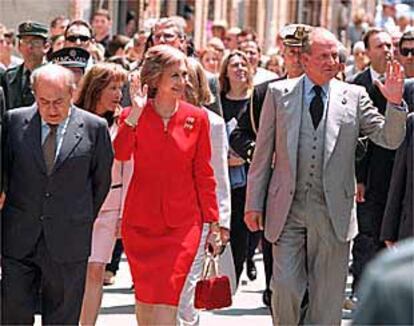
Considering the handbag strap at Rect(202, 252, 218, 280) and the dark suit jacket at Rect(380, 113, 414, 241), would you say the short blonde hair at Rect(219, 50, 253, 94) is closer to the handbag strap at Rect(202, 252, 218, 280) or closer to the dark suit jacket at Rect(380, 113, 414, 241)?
the handbag strap at Rect(202, 252, 218, 280)

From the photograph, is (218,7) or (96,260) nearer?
(96,260)

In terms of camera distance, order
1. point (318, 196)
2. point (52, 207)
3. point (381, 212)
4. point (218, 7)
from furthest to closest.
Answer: point (218, 7) → point (381, 212) → point (318, 196) → point (52, 207)

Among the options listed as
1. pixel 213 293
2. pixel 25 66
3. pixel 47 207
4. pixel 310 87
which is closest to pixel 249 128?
pixel 213 293

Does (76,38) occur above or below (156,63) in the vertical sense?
below

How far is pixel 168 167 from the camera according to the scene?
32.2ft

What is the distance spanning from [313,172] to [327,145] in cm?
18

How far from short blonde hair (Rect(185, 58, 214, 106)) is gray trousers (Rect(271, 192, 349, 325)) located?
4.48 feet

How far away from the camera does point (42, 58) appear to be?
13.2 meters

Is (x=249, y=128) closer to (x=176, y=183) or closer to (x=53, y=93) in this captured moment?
(x=176, y=183)

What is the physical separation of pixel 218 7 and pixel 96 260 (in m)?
24.2

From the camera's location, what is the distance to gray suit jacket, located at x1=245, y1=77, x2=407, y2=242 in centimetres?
967

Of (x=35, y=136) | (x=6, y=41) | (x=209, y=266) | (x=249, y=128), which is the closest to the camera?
(x=35, y=136)

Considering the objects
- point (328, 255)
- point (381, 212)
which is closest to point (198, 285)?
point (328, 255)

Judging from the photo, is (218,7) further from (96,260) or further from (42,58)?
(96,260)
